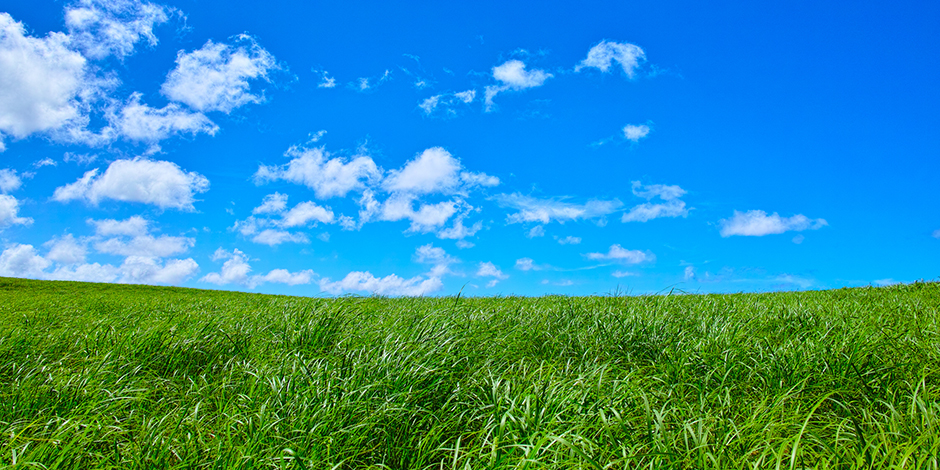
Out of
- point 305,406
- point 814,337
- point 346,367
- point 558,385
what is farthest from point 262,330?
point 814,337

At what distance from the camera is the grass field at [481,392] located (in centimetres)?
288

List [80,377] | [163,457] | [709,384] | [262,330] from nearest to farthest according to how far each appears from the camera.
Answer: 1. [163,457]
2. [709,384]
3. [80,377]
4. [262,330]

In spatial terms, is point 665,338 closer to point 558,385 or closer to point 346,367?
point 558,385

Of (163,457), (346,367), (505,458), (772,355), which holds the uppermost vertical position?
(772,355)

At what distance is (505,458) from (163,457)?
196cm

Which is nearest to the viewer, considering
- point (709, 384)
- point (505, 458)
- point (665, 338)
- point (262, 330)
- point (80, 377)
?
point (505, 458)

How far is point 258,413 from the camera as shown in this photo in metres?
3.43

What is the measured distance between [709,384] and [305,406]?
3.07m

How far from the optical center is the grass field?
2.88 metres

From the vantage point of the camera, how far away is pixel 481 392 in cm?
385

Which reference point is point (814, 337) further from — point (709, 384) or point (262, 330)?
point (262, 330)

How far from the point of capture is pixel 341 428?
3.16 metres

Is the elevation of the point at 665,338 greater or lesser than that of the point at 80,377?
greater

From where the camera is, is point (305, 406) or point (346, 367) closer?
point (305, 406)
